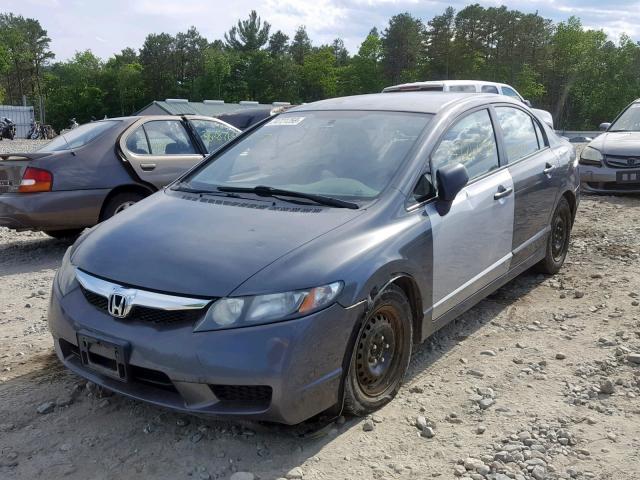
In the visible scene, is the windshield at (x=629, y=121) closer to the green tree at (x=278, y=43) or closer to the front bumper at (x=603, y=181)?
the front bumper at (x=603, y=181)

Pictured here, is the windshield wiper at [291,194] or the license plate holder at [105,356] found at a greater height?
the windshield wiper at [291,194]

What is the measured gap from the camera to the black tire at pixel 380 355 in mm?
2920

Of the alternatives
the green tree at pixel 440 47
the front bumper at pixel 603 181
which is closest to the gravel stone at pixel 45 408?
the front bumper at pixel 603 181

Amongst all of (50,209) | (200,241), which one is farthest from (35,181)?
(200,241)

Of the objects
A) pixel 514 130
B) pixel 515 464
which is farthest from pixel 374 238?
pixel 514 130

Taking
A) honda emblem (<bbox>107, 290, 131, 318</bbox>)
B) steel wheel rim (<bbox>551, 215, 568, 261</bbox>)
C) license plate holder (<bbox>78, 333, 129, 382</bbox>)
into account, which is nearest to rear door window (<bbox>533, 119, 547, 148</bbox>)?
steel wheel rim (<bbox>551, 215, 568, 261</bbox>)

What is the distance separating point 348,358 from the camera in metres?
2.79

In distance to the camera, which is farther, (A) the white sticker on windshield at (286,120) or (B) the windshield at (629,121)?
(B) the windshield at (629,121)

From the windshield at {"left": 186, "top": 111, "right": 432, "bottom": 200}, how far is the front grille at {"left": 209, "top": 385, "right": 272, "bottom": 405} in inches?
47.9

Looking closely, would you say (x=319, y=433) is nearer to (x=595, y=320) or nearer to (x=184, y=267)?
(x=184, y=267)

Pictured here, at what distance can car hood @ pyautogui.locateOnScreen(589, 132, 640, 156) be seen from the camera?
928 cm

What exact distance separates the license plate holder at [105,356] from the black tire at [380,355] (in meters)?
1.00

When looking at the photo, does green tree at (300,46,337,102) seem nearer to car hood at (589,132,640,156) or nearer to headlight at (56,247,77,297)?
car hood at (589,132,640,156)

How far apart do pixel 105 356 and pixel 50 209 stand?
3.96m
